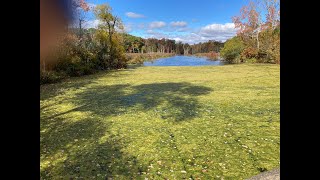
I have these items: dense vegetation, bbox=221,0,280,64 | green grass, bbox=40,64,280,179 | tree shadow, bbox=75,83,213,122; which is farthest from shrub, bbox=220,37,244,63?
green grass, bbox=40,64,280,179

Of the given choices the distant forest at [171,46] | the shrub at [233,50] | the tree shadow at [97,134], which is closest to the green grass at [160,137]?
the tree shadow at [97,134]

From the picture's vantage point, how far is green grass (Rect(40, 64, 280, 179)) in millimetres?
4922

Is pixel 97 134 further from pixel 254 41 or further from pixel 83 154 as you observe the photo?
pixel 254 41

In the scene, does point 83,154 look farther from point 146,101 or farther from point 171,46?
point 171,46

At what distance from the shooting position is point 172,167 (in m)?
5.03

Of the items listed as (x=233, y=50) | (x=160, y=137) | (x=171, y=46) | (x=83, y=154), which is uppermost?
(x=171, y=46)

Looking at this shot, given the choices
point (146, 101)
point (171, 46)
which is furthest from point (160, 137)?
point (171, 46)

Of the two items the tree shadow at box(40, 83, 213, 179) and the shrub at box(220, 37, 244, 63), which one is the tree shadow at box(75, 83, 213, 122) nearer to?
the tree shadow at box(40, 83, 213, 179)

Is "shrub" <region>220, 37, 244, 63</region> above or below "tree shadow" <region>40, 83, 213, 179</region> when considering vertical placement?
above

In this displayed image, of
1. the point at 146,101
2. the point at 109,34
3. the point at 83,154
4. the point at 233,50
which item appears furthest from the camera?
the point at 233,50

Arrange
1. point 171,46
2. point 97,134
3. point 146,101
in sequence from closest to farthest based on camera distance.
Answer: point 97,134, point 146,101, point 171,46

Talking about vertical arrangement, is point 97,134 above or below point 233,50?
below

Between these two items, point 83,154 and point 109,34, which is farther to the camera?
point 109,34

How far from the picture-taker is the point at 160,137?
6828mm
